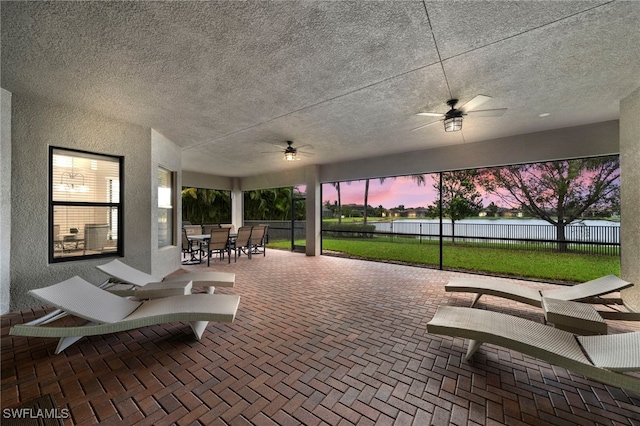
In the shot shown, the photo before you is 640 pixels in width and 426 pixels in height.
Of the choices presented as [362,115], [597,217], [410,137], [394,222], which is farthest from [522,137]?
[394,222]

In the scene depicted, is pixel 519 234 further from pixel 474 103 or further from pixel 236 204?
pixel 236 204

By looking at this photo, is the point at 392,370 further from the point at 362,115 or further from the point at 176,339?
the point at 362,115

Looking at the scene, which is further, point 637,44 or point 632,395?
point 637,44

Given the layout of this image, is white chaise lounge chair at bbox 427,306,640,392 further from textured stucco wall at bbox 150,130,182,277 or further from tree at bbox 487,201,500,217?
tree at bbox 487,201,500,217

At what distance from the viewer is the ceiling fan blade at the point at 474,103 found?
3.08 m

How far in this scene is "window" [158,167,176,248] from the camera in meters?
5.38

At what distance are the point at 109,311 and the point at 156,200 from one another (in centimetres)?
291

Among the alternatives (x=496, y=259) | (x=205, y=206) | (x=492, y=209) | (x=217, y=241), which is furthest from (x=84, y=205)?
(x=496, y=259)

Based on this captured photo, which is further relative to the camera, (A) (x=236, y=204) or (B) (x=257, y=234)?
(A) (x=236, y=204)

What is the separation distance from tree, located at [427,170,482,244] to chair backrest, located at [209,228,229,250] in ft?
26.2

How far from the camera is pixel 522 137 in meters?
5.17

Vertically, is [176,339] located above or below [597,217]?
below

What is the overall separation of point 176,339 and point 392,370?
7.32 feet

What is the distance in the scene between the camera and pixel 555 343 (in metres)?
1.95
